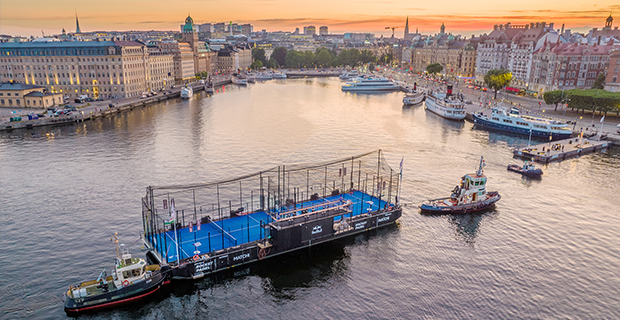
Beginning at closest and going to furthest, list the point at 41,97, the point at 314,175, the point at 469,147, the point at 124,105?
the point at 314,175
the point at 469,147
the point at 41,97
the point at 124,105

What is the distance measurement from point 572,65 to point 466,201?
8267cm

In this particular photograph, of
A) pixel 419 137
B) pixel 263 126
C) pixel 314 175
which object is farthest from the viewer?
pixel 263 126

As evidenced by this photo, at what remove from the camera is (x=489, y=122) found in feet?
269

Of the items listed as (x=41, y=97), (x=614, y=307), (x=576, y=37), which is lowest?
(x=614, y=307)

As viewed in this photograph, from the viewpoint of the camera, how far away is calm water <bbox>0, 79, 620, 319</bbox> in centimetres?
2838

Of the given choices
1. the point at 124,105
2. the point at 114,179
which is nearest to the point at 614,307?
the point at 114,179

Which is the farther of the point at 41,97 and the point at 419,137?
the point at 41,97

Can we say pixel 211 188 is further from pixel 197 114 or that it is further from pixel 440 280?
pixel 197 114

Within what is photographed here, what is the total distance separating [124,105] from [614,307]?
9276cm

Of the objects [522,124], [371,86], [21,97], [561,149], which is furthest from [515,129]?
[21,97]

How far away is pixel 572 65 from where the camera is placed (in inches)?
4119

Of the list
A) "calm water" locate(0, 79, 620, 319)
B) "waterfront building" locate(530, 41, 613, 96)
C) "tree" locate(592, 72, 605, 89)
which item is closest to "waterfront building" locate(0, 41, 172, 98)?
"calm water" locate(0, 79, 620, 319)

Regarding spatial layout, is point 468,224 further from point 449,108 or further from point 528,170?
point 449,108

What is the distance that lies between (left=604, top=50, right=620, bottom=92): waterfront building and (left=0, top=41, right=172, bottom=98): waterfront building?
367ft
